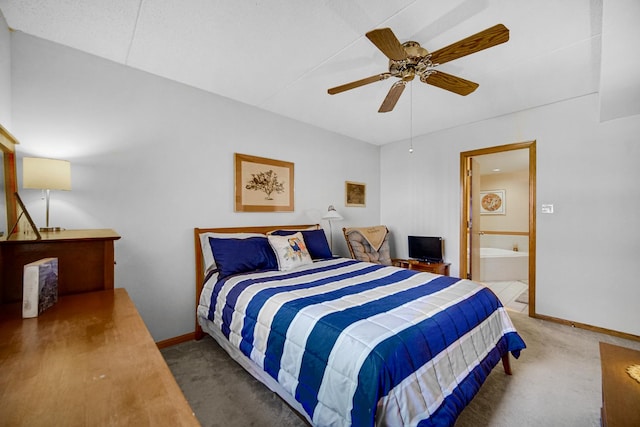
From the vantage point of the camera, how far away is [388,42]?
5.06ft

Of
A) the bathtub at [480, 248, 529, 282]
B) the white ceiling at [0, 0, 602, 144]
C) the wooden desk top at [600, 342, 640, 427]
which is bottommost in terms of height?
the bathtub at [480, 248, 529, 282]

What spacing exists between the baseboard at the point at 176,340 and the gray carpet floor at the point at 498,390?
53mm

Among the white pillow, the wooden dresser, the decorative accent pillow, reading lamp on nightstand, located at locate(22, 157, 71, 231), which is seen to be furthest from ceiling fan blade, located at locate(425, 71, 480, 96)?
reading lamp on nightstand, located at locate(22, 157, 71, 231)

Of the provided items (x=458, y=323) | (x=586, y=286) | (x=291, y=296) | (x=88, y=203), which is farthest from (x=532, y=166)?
(x=88, y=203)

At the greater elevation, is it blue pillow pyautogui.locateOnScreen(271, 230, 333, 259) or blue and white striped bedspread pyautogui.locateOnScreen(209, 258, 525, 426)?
blue pillow pyautogui.locateOnScreen(271, 230, 333, 259)

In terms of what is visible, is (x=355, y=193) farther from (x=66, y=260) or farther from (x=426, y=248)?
(x=66, y=260)

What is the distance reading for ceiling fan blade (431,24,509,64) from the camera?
141cm

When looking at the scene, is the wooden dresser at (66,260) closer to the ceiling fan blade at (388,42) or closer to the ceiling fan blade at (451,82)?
the ceiling fan blade at (388,42)

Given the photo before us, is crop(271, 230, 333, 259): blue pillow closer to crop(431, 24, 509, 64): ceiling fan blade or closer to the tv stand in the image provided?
the tv stand

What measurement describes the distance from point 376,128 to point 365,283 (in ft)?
8.52

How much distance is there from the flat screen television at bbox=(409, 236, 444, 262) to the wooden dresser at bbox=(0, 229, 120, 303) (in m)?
3.76

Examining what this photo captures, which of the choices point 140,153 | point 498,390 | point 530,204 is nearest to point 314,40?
point 140,153

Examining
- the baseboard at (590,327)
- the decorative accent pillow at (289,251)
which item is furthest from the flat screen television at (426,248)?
the decorative accent pillow at (289,251)

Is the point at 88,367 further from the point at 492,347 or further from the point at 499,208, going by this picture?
the point at 499,208
